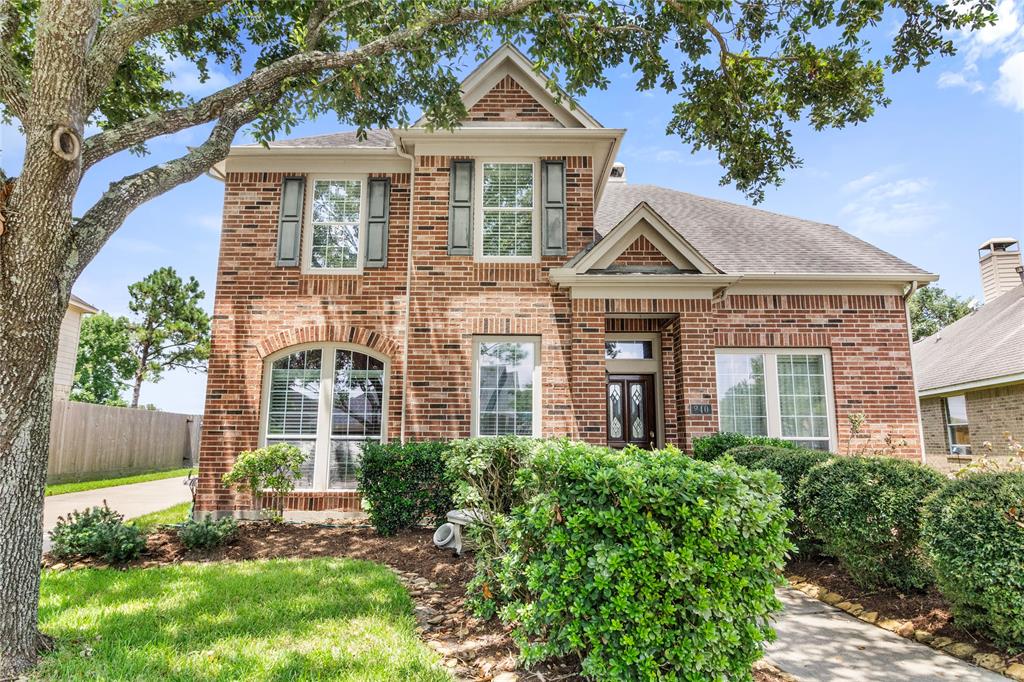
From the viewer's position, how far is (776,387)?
9.35 metres

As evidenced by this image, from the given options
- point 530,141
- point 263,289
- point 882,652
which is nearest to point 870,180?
point 530,141

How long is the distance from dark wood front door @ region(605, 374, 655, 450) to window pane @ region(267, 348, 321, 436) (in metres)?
5.25

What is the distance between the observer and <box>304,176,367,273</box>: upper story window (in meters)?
9.22

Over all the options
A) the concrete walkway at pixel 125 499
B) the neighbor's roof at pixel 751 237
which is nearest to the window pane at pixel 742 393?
the neighbor's roof at pixel 751 237

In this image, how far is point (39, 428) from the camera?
10.9 feet

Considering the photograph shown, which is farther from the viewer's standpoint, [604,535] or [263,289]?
[263,289]

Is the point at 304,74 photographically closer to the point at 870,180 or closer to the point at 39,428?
the point at 39,428

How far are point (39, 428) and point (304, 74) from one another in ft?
15.1

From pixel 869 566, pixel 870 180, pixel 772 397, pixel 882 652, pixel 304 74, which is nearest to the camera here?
pixel 882 652

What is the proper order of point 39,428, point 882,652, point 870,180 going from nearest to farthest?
point 39,428
point 882,652
point 870,180

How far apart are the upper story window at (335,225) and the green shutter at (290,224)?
18cm

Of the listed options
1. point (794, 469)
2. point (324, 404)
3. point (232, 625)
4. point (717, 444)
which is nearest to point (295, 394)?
point (324, 404)

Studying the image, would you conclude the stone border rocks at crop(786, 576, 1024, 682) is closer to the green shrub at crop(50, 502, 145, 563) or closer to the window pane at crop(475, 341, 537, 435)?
the window pane at crop(475, 341, 537, 435)

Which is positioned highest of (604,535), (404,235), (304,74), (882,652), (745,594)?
(304,74)
